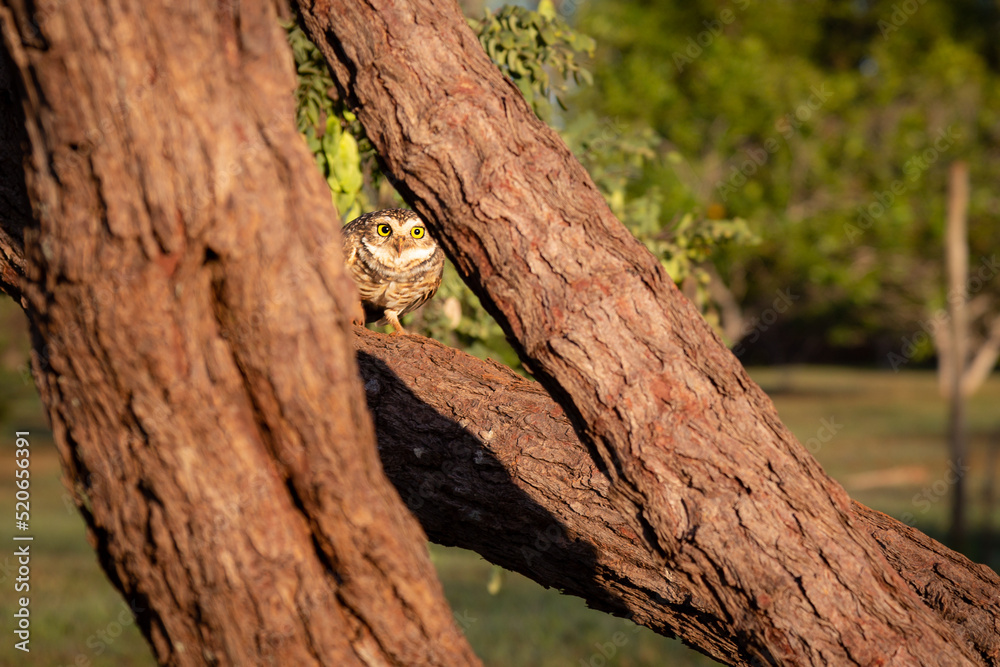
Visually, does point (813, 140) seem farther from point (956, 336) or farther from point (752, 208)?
point (956, 336)

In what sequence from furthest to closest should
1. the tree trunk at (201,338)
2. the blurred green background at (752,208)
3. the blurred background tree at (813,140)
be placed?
1. the blurred background tree at (813,140)
2. the blurred green background at (752,208)
3. the tree trunk at (201,338)

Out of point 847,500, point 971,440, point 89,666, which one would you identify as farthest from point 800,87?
point 847,500

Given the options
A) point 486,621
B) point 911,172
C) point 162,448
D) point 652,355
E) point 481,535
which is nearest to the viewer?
point 162,448

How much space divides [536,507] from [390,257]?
205 cm

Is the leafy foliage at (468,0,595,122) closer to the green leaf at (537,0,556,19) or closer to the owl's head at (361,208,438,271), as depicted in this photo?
the green leaf at (537,0,556,19)

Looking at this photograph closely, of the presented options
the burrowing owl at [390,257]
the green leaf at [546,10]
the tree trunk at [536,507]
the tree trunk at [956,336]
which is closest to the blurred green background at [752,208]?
the green leaf at [546,10]

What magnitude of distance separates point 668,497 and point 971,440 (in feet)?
66.1

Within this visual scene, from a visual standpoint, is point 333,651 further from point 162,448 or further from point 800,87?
point 800,87

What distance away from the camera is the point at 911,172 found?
738 inches

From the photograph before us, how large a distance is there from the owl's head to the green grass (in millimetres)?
2940

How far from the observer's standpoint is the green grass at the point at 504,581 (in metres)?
7.36

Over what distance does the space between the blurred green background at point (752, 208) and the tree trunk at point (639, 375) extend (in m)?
2.16

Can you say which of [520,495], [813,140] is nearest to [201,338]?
[520,495]

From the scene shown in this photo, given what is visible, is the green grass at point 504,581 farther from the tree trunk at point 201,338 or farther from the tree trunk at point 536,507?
the tree trunk at point 201,338
